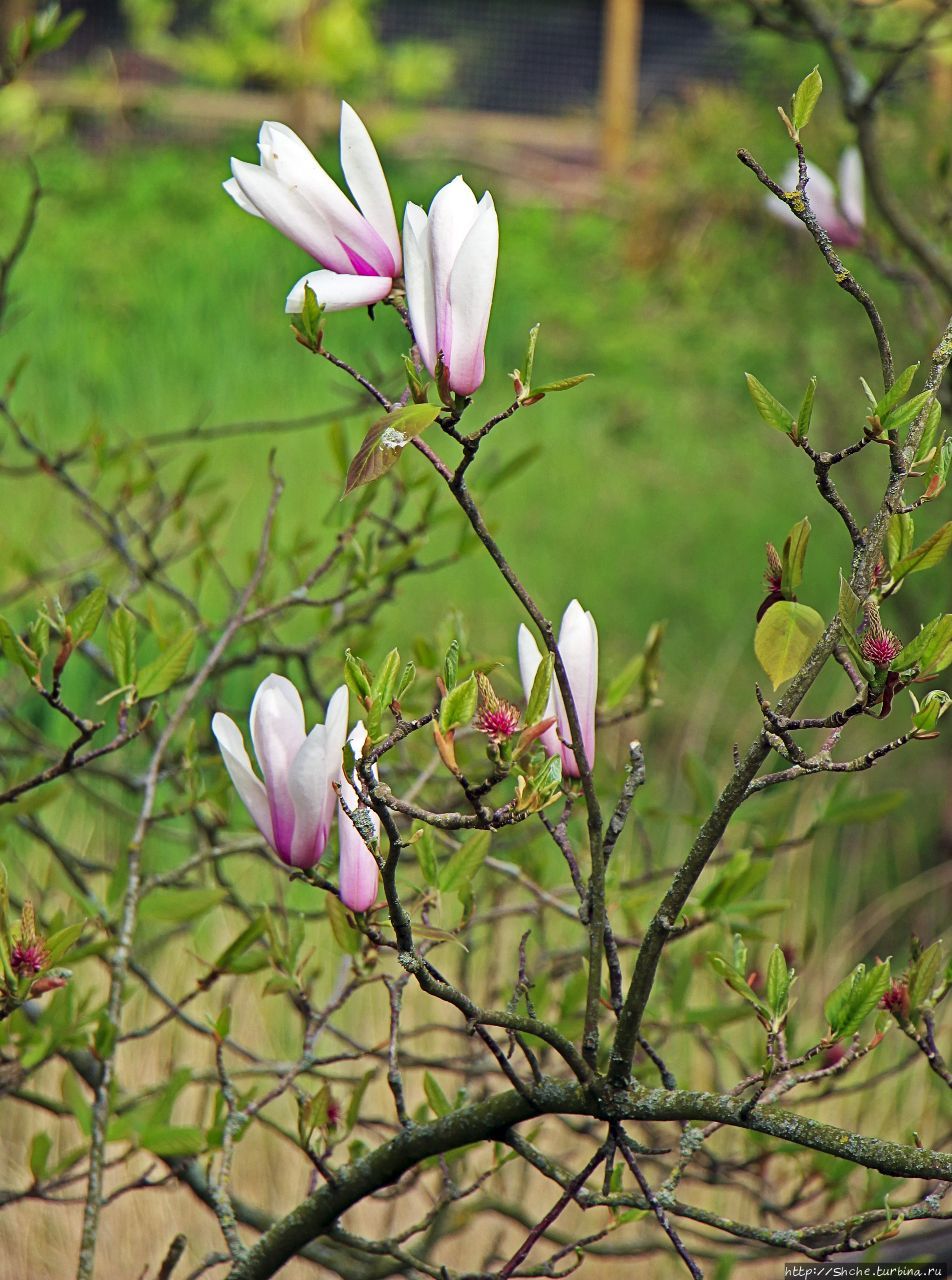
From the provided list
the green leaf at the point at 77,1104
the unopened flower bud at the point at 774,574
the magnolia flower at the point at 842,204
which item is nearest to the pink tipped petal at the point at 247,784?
the unopened flower bud at the point at 774,574

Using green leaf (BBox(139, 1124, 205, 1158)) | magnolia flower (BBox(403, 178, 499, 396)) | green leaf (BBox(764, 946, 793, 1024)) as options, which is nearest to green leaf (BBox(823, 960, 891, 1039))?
green leaf (BBox(764, 946, 793, 1024))

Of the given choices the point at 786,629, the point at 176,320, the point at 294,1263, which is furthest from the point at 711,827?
the point at 176,320

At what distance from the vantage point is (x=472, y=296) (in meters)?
0.49

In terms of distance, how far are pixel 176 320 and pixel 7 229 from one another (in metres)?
1.23

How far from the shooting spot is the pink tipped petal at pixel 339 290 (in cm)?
51

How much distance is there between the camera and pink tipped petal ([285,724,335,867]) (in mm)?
542

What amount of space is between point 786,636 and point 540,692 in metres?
0.09

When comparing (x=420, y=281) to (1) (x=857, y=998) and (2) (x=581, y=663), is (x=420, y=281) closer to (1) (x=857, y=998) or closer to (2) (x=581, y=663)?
(2) (x=581, y=663)

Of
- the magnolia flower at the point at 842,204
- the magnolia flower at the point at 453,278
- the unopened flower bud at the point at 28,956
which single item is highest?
the magnolia flower at the point at 842,204

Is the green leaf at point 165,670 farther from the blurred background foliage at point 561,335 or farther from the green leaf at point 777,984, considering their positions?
the green leaf at point 777,984

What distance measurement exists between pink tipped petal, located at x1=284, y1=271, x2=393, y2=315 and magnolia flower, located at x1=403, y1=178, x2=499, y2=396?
28 millimetres

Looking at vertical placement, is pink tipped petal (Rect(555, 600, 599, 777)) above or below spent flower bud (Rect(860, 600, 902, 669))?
above

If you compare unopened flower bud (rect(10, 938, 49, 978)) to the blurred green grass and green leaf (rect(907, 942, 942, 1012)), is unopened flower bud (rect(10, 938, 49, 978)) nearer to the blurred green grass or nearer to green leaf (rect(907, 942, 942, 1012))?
green leaf (rect(907, 942, 942, 1012))

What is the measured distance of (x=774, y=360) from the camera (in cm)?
320
